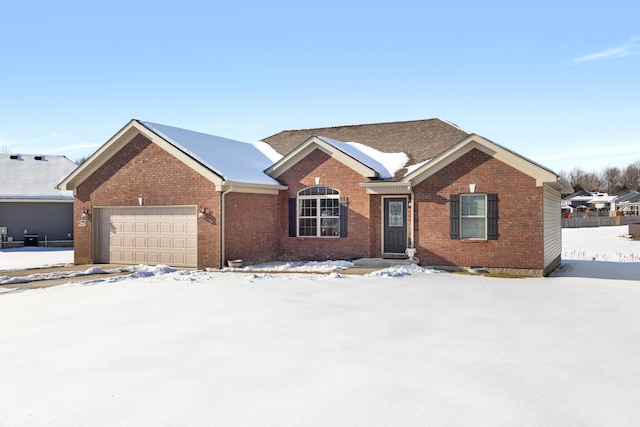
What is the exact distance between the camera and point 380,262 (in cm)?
1780

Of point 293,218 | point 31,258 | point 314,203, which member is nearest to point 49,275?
point 293,218

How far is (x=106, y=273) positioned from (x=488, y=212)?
1202 centimetres

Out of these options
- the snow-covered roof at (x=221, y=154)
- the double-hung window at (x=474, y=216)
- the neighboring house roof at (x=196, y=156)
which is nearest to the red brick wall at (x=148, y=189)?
the neighboring house roof at (x=196, y=156)

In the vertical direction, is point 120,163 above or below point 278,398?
above

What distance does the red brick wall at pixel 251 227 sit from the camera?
18.0m

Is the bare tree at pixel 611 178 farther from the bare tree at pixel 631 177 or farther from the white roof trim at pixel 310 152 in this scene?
the white roof trim at pixel 310 152

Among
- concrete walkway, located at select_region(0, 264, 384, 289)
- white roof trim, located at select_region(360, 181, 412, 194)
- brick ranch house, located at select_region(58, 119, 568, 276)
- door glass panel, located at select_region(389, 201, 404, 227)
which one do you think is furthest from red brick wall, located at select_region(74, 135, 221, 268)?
door glass panel, located at select_region(389, 201, 404, 227)

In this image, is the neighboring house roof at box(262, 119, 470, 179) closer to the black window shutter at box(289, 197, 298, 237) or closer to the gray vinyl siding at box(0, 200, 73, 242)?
the black window shutter at box(289, 197, 298, 237)

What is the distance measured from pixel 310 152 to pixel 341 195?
1.94 metres

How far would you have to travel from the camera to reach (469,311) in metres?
10.4

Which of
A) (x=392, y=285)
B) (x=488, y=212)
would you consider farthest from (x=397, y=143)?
(x=392, y=285)

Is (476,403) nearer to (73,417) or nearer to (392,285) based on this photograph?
(73,417)

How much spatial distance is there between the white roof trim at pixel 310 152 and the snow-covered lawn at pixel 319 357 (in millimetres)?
6296

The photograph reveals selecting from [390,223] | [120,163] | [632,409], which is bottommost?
[632,409]
